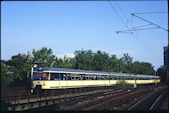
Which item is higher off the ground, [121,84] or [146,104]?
[121,84]

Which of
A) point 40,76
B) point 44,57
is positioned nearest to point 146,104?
point 40,76

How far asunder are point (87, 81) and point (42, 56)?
58.4ft

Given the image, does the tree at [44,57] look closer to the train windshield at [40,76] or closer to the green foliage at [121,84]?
the green foliage at [121,84]

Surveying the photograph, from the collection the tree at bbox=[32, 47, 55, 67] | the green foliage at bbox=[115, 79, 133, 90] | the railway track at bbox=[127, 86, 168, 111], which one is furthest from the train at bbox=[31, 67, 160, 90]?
the tree at bbox=[32, 47, 55, 67]

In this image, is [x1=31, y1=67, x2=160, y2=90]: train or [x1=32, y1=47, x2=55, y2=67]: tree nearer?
[x1=31, y1=67, x2=160, y2=90]: train

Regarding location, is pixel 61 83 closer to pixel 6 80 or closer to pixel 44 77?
pixel 44 77

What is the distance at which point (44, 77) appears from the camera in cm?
2434

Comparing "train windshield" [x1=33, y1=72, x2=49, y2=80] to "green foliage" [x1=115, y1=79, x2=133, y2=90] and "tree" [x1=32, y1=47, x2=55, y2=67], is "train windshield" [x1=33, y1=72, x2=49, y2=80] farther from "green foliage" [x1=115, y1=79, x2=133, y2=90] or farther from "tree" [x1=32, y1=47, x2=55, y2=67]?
"green foliage" [x1=115, y1=79, x2=133, y2=90]

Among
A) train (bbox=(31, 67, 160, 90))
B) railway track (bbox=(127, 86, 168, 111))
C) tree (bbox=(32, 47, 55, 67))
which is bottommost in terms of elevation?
railway track (bbox=(127, 86, 168, 111))

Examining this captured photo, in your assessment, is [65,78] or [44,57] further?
[44,57]

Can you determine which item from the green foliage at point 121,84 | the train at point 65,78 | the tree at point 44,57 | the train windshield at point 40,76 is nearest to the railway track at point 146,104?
the train at point 65,78

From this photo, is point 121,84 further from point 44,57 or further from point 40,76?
point 40,76

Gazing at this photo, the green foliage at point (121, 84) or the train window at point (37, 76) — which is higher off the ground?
the train window at point (37, 76)

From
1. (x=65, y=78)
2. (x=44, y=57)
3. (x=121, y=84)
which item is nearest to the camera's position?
(x=65, y=78)
